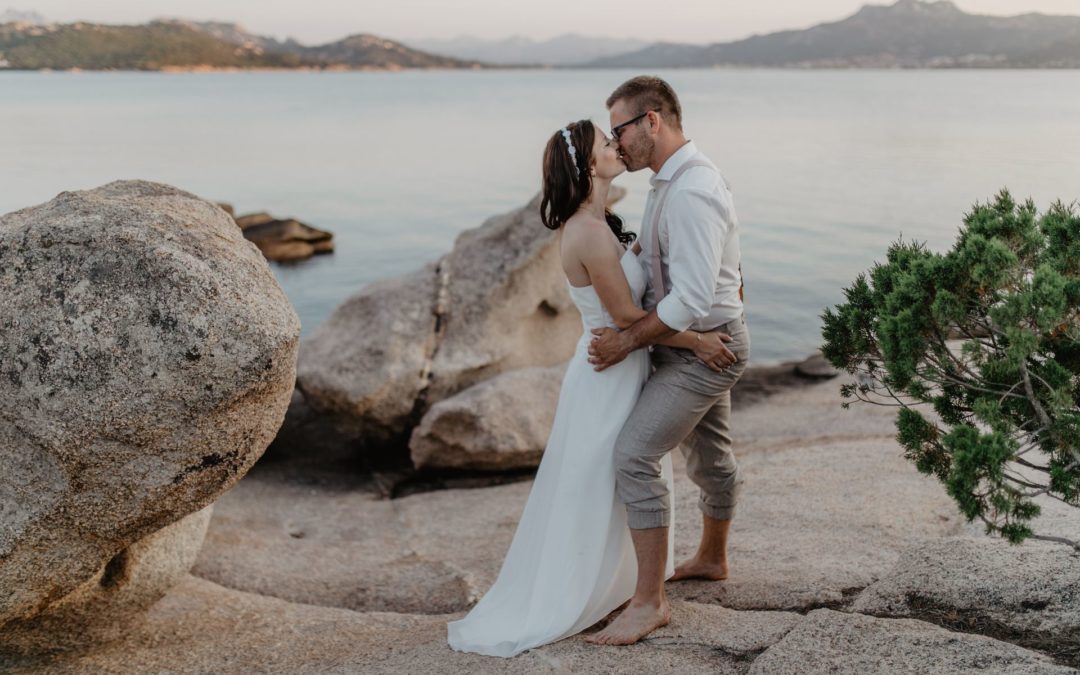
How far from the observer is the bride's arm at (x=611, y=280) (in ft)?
15.3

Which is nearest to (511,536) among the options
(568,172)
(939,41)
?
(568,172)

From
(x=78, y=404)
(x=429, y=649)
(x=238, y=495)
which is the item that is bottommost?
(x=238, y=495)

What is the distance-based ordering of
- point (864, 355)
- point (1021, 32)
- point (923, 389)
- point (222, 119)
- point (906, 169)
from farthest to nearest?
point (1021, 32) < point (222, 119) < point (906, 169) < point (864, 355) < point (923, 389)

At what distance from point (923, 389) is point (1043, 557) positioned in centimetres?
172

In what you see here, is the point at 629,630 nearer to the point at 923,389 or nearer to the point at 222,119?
the point at 923,389

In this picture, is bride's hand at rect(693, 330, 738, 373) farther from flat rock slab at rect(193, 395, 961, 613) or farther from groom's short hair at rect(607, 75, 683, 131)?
flat rock slab at rect(193, 395, 961, 613)

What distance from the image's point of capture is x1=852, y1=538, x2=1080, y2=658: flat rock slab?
446 cm

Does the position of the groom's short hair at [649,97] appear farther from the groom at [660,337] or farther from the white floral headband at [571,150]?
the white floral headband at [571,150]

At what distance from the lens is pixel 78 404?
13.5 feet

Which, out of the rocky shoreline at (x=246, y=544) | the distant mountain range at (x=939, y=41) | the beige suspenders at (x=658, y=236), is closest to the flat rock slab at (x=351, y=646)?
the rocky shoreline at (x=246, y=544)

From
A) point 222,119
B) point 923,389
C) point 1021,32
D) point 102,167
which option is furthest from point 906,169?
point 1021,32

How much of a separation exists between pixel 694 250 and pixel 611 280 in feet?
1.59

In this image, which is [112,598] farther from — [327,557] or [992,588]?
[992,588]

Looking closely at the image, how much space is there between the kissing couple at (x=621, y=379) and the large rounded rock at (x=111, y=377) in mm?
1581
